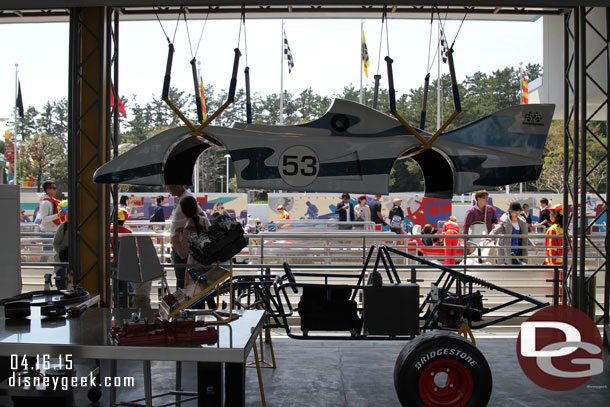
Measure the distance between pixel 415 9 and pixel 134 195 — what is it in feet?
66.0

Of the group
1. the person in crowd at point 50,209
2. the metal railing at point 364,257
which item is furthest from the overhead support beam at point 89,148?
the person in crowd at point 50,209

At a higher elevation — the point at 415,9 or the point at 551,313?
the point at 415,9

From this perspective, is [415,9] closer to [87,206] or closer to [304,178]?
[304,178]

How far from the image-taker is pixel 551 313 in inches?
274

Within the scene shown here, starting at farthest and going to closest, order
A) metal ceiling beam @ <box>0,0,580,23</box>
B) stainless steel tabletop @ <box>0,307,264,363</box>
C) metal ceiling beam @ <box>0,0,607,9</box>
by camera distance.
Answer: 1. metal ceiling beam @ <box>0,0,580,23</box>
2. metal ceiling beam @ <box>0,0,607,9</box>
3. stainless steel tabletop @ <box>0,307,264,363</box>

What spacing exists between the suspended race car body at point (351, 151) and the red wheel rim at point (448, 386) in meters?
1.54

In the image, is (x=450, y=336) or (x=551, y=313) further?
(x=551, y=313)

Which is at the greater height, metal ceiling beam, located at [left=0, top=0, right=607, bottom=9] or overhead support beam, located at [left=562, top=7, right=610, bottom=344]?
metal ceiling beam, located at [left=0, top=0, right=607, bottom=9]

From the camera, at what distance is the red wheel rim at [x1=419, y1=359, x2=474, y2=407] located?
428 centimetres

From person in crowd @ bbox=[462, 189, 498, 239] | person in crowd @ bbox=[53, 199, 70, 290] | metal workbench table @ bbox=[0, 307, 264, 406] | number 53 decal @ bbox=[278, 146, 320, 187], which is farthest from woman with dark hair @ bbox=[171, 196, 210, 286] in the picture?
person in crowd @ bbox=[462, 189, 498, 239]

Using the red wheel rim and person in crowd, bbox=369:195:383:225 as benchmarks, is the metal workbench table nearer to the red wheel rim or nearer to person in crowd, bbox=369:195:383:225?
the red wheel rim

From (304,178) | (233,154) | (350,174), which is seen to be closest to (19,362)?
(233,154)

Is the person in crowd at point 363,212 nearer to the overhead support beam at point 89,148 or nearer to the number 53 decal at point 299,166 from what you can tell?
the overhead support beam at point 89,148

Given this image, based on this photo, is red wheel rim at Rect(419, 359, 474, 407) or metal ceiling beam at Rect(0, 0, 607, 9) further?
metal ceiling beam at Rect(0, 0, 607, 9)
